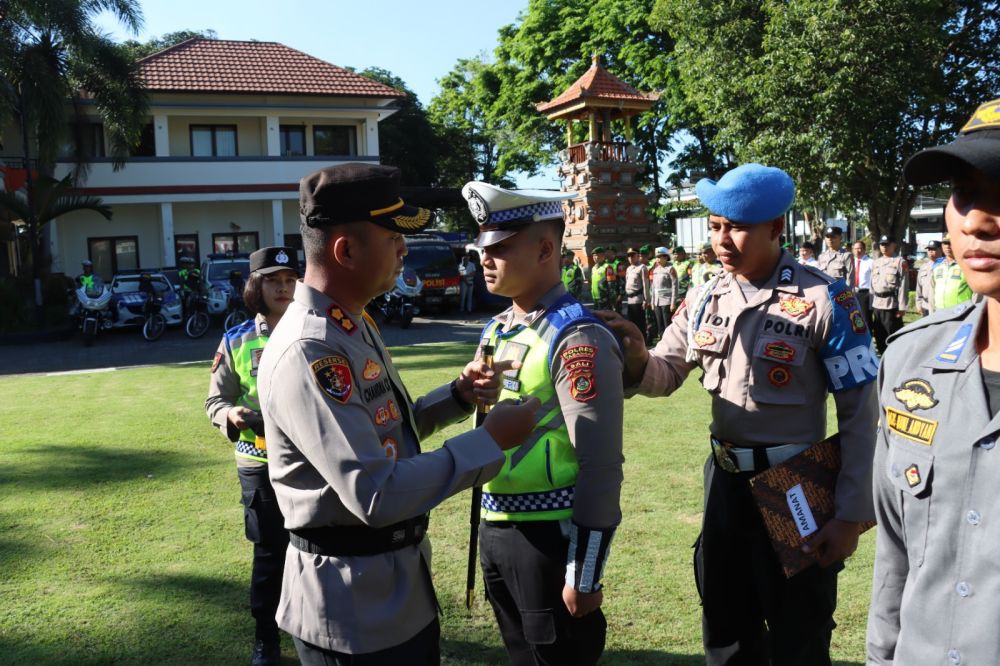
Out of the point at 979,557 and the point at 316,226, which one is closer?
the point at 979,557

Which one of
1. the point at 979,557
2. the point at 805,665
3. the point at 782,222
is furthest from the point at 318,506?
the point at 782,222

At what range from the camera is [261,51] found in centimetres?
3416

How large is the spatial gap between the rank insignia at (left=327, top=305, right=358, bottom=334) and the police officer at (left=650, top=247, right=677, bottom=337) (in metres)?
15.0

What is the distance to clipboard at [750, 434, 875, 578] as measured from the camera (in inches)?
109

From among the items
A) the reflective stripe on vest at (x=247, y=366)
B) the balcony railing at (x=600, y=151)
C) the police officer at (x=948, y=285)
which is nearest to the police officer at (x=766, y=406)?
the reflective stripe on vest at (x=247, y=366)

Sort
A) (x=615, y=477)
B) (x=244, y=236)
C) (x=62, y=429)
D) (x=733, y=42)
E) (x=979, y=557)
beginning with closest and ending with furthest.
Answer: (x=979, y=557)
(x=615, y=477)
(x=62, y=429)
(x=733, y=42)
(x=244, y=236)

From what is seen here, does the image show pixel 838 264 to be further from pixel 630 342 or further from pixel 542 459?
pixel 542 459

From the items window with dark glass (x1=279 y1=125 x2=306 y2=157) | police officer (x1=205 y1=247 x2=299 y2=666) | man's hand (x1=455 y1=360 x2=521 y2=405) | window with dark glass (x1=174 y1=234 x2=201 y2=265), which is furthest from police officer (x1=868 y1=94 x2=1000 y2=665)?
window with dark glass (x1=279 y1=125 x2=306 y2=157)

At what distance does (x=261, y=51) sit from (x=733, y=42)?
2064 cm

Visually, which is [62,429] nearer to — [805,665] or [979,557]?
[805,665]

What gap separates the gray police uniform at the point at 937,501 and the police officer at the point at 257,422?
2.87 meters

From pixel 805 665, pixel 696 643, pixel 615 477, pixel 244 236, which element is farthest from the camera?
pixel 244 236

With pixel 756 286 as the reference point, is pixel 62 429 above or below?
below

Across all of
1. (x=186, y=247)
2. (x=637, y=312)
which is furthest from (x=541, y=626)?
(x=186, y=247)
